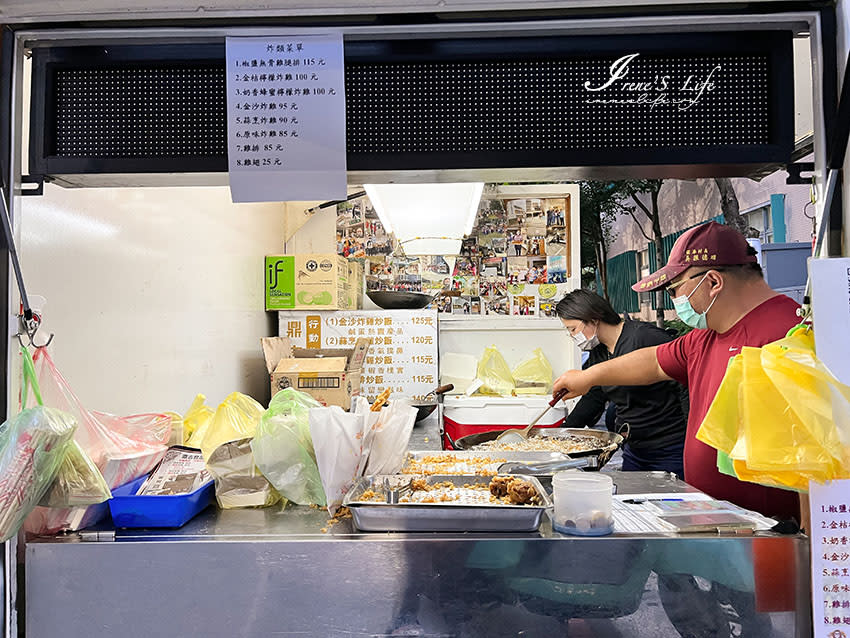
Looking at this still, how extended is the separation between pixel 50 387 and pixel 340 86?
90 cm

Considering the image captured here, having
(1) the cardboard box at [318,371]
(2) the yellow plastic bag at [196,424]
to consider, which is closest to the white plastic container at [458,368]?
(1) the cardboard box at [318,371]


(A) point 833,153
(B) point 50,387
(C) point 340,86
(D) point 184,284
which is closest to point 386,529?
(B) point 50,387

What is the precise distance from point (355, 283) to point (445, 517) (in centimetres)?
368

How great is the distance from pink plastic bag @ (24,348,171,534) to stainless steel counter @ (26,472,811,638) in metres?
0.06

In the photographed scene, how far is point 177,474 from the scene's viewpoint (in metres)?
1.49

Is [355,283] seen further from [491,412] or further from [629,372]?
[629,372]

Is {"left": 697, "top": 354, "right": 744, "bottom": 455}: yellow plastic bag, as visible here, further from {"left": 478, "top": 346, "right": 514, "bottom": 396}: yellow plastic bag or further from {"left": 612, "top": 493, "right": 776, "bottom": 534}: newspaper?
{"left": 478, "top": 346, "right": 514, "bottom": 396}: yellow plastic bag

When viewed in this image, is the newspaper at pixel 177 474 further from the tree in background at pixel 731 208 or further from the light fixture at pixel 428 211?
the tree in background at pixel 731 208

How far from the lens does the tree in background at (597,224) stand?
30.7ft

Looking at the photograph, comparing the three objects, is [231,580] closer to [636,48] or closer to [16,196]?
[16,196]

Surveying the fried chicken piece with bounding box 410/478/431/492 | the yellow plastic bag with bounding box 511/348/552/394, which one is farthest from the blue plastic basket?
the yellow plastic bag with bounding box 511/348/552/394

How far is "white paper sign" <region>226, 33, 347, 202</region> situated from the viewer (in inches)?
48.7

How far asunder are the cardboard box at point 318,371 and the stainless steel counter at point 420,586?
2377 mm

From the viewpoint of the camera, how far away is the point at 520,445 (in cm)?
250
